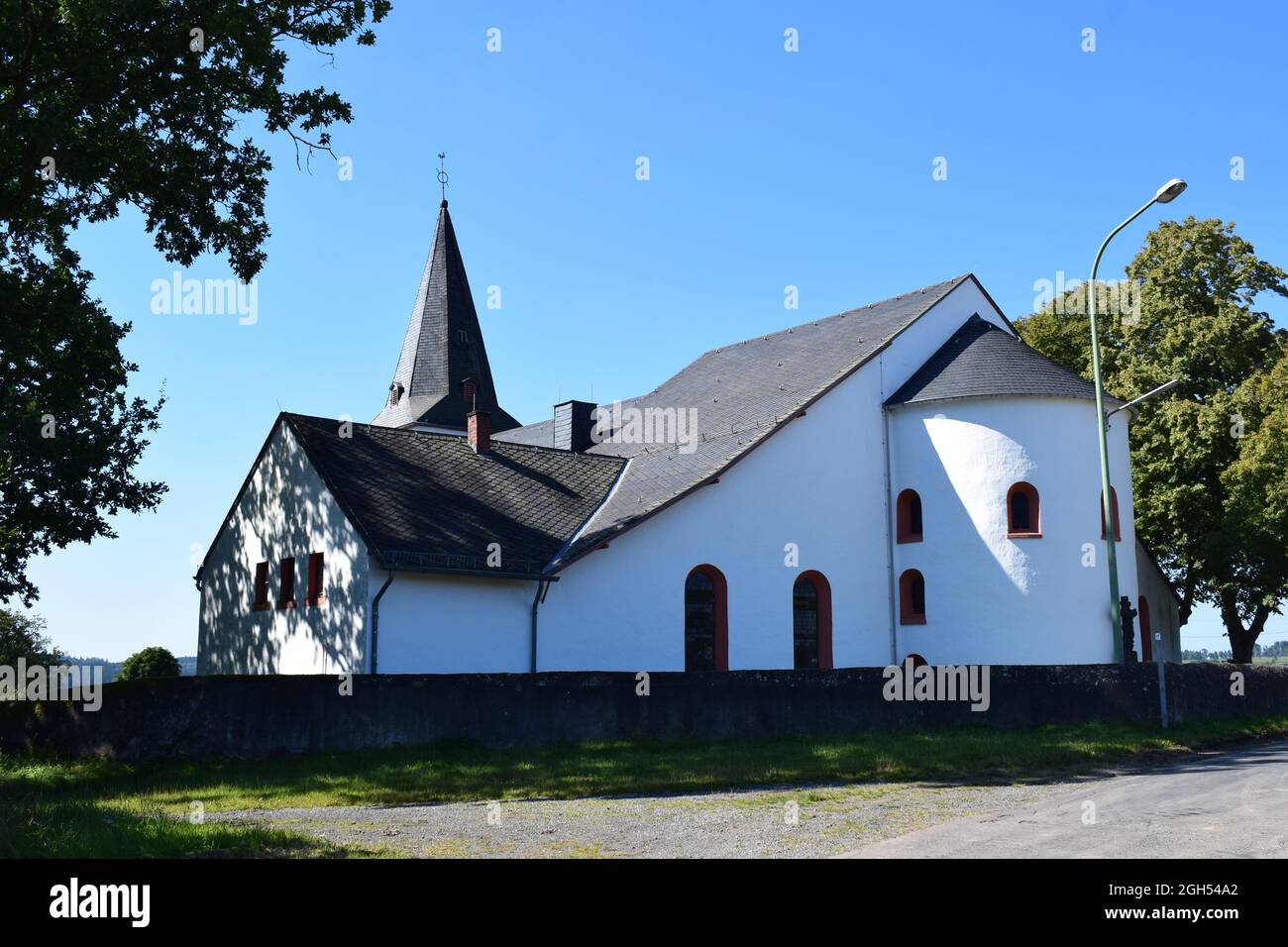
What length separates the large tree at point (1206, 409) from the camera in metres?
35.6

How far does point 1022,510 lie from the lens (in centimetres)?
2762

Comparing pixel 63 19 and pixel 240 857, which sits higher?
pixel 63 19

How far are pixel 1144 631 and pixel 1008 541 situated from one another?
6.98m

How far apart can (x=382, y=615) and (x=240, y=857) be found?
13027 mm

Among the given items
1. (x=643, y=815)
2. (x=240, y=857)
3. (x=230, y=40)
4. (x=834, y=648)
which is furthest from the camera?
(x=834, y=648)

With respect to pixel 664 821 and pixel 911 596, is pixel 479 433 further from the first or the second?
pixel 664 821

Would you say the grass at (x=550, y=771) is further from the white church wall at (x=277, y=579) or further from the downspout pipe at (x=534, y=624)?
the white church wall at (x=277, y=579)

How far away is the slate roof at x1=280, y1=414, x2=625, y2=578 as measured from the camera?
22266 millimetres

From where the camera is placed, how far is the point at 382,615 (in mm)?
21438

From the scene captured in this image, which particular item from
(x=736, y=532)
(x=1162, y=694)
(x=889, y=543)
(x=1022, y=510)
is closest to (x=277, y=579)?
(x=736, y=532)

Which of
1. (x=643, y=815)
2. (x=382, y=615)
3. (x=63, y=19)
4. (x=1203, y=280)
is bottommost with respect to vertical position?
(x=643, y=815)
